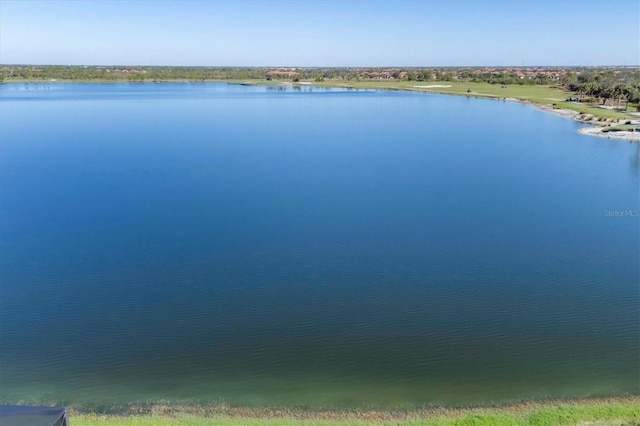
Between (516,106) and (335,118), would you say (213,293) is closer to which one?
(335,118)

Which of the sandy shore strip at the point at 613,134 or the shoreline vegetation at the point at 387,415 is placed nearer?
the shoreline vegetation at the point at 387,415

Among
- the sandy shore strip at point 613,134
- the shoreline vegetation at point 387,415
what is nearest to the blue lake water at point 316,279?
the shoreline vegetation at point 387,415

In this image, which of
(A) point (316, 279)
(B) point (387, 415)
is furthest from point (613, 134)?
(B) point (387, 415)

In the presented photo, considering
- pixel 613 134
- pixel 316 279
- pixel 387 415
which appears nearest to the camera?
pixel 387 415

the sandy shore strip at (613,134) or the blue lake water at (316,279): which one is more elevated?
the sandy shore strip at (613,134)

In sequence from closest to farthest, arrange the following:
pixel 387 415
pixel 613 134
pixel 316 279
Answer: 1. pixel 387 415
2. pixel 316 279
3. pixel 613 134

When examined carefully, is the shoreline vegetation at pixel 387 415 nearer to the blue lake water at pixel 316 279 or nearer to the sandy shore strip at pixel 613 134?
the blue lake water at pixel 316 279

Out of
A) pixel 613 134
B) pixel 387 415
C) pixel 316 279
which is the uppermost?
pixel 613 134

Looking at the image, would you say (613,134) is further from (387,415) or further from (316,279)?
(387,415)
